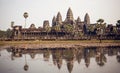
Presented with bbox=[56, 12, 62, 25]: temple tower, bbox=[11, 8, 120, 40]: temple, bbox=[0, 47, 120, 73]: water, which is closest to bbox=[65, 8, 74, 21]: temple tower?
bbox=[56, 12, 62, 25]: temple tower

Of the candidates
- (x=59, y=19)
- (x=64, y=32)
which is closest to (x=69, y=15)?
(x=59, y=19)

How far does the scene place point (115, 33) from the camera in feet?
252

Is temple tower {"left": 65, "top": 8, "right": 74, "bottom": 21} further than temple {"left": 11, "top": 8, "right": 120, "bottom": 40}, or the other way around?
temple tower {"left": 65, "top": 8, "right": 74, "bottom": 21}

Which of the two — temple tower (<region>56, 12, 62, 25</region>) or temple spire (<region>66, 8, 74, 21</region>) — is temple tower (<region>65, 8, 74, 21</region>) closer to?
temple spire (<region>66, 8, 74, 21</region>)

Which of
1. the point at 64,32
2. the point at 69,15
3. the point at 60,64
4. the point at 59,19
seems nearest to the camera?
the point at 60,64

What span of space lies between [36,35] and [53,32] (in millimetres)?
5951

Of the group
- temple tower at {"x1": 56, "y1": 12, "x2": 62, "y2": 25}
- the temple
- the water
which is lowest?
the water

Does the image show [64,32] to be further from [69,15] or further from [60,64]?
[60,64]

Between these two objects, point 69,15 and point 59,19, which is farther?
point 59,19

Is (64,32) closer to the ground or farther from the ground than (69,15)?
closer to the ground

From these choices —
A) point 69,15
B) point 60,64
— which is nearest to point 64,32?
point 69,15

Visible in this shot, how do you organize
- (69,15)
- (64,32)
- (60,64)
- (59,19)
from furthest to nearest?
(59,19) → (69,15) → (64,32) → (60,64)

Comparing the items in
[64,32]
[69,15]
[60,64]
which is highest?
[69,15]

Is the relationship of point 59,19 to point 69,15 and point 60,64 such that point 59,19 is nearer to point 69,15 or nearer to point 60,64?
point 69,15
